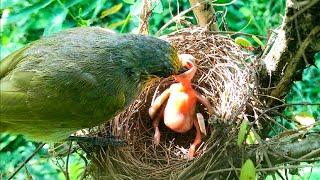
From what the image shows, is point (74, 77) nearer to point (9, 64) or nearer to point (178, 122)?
point (9, 64)

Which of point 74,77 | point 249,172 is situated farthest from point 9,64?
point 249,172

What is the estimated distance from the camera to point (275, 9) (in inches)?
168

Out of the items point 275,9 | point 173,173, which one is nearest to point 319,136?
point 173,173

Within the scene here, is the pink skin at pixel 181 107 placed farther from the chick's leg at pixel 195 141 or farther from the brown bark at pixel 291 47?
the brown bark at pixel 291 47

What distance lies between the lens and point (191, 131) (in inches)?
114

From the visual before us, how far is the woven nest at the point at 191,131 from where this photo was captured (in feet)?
7.41

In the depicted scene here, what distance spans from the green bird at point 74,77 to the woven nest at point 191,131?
190 millimetres

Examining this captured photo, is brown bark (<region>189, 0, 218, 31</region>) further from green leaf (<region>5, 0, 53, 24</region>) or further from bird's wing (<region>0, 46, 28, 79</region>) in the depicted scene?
green leaf (<region>5, 0, 53, 24</region>)

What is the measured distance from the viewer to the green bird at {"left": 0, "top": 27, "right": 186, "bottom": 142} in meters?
2.29

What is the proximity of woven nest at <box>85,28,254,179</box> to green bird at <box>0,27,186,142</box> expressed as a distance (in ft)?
0.62

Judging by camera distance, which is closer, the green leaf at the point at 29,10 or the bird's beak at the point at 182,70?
the bird's beak at the point at 182,70

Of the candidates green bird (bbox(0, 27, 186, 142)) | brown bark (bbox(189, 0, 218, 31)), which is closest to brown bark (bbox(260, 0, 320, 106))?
brown bark (bbox(189, 0, 218, 31))

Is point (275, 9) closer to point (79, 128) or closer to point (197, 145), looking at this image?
point (197, 145)

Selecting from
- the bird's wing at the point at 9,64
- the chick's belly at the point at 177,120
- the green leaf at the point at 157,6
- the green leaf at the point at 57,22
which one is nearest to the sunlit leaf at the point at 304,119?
the chick's belly at the point at 177,120
